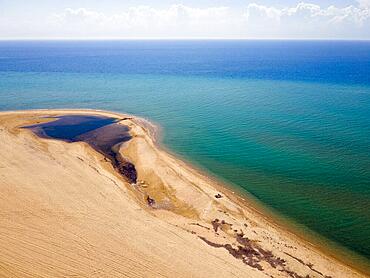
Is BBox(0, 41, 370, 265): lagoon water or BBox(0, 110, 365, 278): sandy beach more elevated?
BBox(0, 41, 370, 265): lagoon water

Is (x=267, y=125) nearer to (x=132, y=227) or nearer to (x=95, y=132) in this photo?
(x=95, y=132)

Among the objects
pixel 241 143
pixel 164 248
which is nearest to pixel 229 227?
pixel 164 248

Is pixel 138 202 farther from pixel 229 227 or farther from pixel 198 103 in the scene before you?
pixel 198 103

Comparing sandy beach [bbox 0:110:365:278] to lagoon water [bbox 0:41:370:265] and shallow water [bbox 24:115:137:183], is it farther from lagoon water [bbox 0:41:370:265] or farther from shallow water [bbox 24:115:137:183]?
lagoon water [bbox 0:41:370:265]

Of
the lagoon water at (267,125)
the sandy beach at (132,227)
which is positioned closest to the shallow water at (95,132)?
the sandy beach at (132,227)

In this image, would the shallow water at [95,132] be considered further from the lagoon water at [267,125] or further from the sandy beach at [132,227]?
the lagoon water at [267,125]

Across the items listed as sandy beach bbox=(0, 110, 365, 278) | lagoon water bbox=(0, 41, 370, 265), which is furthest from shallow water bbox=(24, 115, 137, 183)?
lagoon water bbox=(0, 41, 370, 265)
